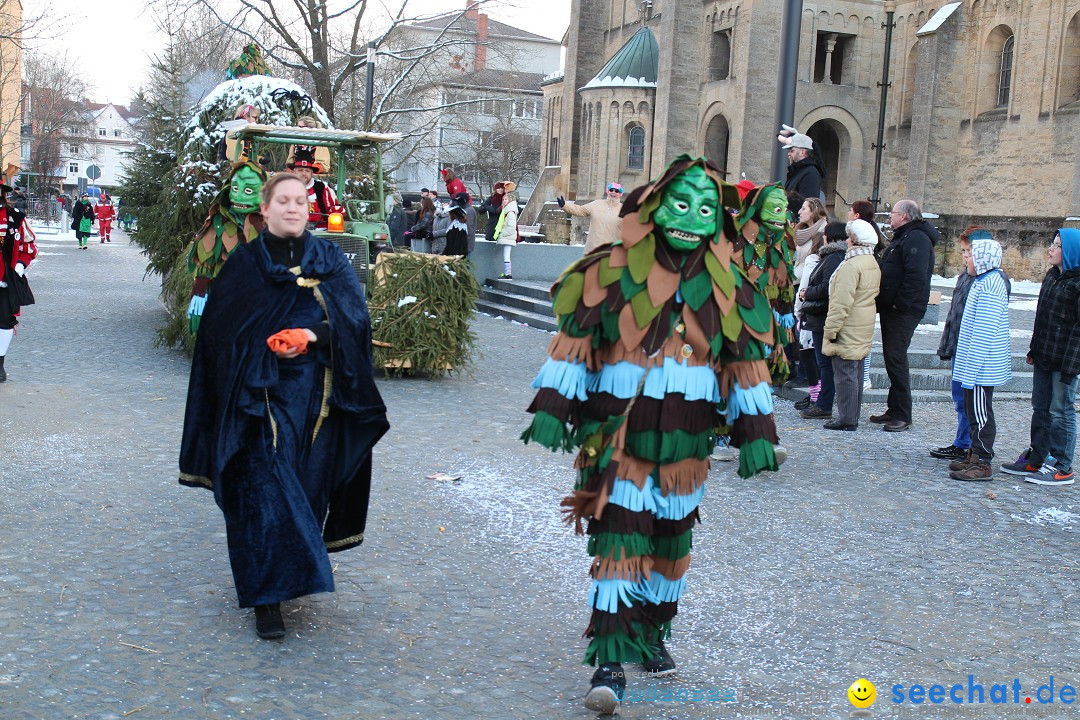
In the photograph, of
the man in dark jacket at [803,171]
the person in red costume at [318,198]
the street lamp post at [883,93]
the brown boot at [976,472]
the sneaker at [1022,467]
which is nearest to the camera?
the brown boot at [976,472]

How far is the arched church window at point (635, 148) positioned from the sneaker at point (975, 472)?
129 feet

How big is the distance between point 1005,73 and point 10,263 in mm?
33765

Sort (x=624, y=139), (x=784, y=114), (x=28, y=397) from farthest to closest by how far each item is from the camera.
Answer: (x=624, y=139)
(x=784, y=114)
(x=28, y=397)

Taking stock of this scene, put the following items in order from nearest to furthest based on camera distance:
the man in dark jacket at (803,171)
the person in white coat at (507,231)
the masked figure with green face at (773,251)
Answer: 1. the masked figure with green face at (773,251)
2. the man in dark jacket at (803,171)
3. the person in white coat at (507,231)

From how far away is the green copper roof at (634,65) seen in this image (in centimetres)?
4584

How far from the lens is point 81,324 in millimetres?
15320

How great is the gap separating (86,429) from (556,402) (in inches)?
232

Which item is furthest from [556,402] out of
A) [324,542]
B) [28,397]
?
[28,397]

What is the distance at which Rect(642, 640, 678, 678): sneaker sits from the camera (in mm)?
4429

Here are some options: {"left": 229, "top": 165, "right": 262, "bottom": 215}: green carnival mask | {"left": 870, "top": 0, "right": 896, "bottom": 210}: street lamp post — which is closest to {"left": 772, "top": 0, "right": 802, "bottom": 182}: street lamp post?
{"left": 229, "top": 165, "right": 262, "bottom": 215}: green carnival mask

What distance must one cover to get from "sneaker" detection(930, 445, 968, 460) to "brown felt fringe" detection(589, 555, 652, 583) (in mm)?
5494

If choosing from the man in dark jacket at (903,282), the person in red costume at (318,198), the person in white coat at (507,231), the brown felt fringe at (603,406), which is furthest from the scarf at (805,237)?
the person in white coat at (507,231)

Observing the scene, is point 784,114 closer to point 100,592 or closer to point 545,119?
point 100,592

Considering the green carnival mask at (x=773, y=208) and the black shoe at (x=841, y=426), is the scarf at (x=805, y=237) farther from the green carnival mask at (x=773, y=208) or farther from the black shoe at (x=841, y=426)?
the green carnival mask at (x=773, y=208)
